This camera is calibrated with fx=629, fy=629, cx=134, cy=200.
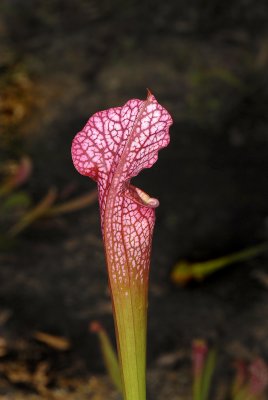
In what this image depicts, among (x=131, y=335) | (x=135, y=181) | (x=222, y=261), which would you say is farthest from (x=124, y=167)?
(x=135, y=181)

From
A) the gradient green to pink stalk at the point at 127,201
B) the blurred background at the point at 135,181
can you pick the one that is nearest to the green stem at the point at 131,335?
the gradient green to pink stalk at the point at 127,201

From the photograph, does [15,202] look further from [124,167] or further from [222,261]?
[124,167]

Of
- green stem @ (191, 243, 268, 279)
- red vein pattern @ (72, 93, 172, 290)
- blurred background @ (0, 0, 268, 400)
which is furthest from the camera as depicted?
green stem @ (191, 243, 268, 279)

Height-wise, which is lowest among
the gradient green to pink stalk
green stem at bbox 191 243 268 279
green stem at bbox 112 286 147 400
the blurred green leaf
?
green stem at bbox 112 286 147 400

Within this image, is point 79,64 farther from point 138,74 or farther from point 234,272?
point 234,272

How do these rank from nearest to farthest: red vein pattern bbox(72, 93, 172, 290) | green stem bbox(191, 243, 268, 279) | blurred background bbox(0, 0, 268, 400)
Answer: red vein pattern bbox(72, 93, 172, 290)
blurred background bbox(0, 0, 268, 400)
green stem bbox(191, 243, 268, 279)

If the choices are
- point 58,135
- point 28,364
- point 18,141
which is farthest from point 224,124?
point 28,364

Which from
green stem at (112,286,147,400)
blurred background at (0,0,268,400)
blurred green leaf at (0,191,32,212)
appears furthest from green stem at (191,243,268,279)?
green stem at (112,286,147,400)

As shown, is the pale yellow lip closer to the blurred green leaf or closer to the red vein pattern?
the red vein pattern

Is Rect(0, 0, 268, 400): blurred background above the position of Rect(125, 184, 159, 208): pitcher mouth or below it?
above
